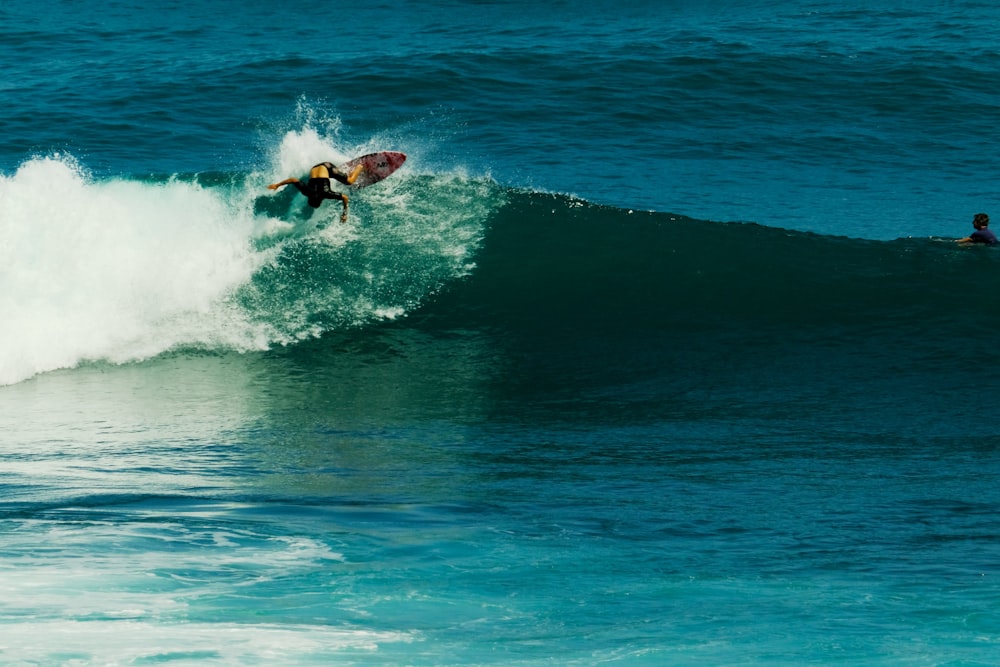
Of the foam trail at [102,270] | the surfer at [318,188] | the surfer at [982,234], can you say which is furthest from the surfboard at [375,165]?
the surfer at [982,234]

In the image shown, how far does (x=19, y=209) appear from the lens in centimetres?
1809

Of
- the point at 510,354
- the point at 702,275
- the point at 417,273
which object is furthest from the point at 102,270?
the point at 702,275

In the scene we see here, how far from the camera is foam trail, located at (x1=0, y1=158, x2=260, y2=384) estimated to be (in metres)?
16.0

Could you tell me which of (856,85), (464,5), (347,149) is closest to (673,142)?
(856,85)

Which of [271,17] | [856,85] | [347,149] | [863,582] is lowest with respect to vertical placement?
[863,582]

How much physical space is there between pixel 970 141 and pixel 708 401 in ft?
47.1

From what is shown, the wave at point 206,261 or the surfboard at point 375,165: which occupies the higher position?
the surfboard at point 375,165

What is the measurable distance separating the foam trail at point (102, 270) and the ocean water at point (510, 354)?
64 millimetres

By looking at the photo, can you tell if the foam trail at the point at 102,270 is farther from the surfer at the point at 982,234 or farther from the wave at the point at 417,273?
Result: the surfer at the point at 982,234

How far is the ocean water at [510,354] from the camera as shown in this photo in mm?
9133

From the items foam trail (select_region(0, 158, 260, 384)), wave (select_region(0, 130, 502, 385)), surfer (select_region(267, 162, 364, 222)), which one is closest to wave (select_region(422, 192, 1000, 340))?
wave (select_region(0, 130, 502, 385))

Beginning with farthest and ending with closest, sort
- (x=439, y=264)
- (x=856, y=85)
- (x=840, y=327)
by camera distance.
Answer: (x=856, y=85)
(x=439, y=264)
(x=840, y=327)

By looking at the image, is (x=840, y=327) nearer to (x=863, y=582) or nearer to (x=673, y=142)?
(x=863, y=582)

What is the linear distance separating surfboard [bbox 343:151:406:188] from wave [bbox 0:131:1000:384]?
200mm
